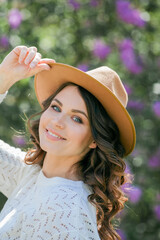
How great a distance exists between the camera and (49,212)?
177 centimetres

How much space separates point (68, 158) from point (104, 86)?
0.36 metres

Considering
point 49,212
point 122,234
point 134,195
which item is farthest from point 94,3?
point 49,212

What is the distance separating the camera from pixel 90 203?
1908mm

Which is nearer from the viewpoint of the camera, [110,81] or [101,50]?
[110,81]

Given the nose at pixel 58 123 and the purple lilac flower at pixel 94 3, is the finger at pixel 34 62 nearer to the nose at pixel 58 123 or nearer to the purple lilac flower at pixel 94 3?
the nose at pixel 58 123

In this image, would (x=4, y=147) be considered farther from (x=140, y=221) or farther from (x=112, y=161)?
(x=140, y=221)

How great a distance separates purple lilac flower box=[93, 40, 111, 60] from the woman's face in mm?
1909

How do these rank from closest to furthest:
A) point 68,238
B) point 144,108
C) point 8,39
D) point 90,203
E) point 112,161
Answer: point 68,238 < point 90,203 < point 112,161 < point 8,39 < point 144,108

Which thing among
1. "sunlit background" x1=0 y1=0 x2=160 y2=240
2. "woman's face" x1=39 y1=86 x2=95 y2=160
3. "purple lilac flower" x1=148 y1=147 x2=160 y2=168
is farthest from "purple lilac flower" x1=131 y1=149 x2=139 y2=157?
"woman's face" x1=39 y1=86 x2=95 y2=160

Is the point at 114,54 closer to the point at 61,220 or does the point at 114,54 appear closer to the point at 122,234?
the point at 122,234

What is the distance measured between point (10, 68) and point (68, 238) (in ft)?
2.51

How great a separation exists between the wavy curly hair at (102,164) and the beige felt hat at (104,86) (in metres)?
0.03

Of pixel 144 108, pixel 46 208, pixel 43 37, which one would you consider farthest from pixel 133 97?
pixel 46 208

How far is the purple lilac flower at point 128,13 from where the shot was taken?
3.94 metres
